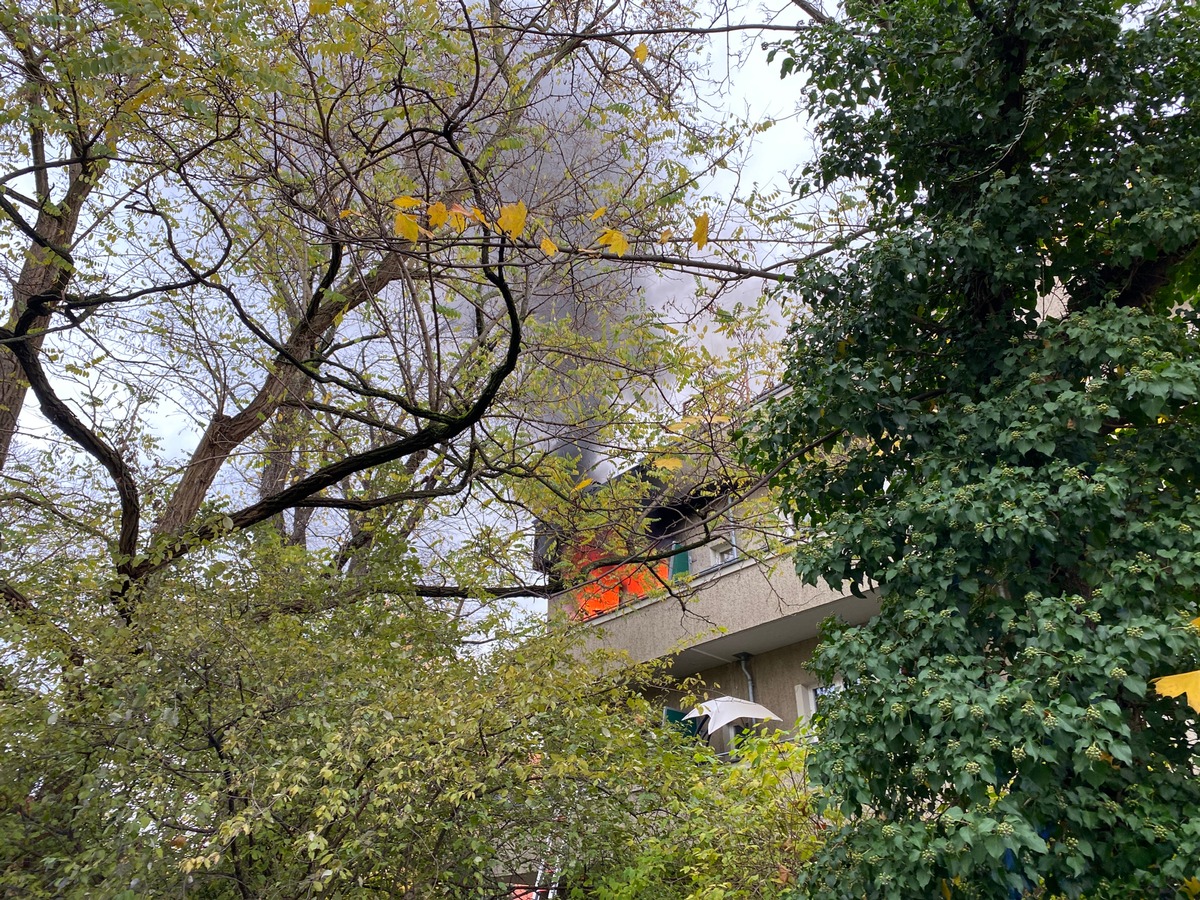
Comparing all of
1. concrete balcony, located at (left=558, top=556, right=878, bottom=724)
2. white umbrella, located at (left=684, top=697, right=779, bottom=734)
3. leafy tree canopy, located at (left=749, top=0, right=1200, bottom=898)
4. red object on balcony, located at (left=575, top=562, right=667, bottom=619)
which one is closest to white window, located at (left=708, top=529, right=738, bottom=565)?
concrete balcony, located at (left=558, top=556, right=878, bottom=724)

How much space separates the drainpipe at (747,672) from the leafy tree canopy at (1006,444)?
7.17 metres

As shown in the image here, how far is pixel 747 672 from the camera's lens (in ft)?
39.8

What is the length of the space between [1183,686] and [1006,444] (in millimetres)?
1244

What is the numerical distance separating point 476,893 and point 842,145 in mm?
5317

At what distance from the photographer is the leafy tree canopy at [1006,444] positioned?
3402 mm

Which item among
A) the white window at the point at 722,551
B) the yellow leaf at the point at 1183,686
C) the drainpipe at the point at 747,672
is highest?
the white window at the point at 722,551

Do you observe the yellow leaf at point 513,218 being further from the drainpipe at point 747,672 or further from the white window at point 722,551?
the drainpipe at point 747,672

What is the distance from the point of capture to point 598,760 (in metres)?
5.98

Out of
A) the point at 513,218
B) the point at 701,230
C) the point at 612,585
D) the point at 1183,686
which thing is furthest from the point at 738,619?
the point at 513,218

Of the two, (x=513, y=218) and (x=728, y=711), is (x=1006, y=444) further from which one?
(x=728, y=711)

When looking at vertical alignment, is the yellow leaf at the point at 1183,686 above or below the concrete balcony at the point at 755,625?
below

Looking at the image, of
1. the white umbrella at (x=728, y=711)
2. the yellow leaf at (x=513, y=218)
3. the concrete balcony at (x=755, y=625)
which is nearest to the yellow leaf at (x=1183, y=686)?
the yellow leaf at (x=513, y=218)

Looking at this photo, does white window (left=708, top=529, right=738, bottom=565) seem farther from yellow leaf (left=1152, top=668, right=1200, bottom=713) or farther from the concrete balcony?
yellow leaf (left=1152, top=668, right=1200, bottom=713)

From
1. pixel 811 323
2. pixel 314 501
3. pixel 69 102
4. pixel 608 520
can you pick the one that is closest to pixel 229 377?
pixel 314 501
